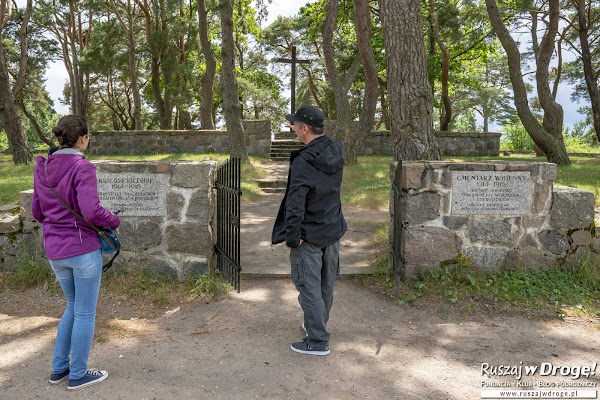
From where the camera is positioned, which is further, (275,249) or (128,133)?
(128,133)

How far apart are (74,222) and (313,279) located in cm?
164

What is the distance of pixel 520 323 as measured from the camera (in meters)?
4.51

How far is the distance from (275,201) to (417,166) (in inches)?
230

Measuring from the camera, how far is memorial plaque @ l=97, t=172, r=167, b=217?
5.16 m

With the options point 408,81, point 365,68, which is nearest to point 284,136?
point 365,68

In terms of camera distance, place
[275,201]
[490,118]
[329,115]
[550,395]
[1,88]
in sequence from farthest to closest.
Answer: [490,118]
[329,115]
[1,88]
[275,201]
[550,395]

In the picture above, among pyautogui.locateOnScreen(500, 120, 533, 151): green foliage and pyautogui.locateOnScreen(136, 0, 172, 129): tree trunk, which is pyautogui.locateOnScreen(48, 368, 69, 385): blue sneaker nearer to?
pyautogui.locateOnScreen(136, 0, 172, 129): tree trunk

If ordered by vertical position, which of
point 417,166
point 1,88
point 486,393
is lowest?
point 486,393

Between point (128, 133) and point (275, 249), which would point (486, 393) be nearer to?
point (275, 249)

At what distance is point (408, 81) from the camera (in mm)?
6285

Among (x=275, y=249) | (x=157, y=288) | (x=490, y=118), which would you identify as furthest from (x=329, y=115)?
(x=157, y=288)

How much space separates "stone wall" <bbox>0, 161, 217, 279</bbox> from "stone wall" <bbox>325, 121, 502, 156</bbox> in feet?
47.3

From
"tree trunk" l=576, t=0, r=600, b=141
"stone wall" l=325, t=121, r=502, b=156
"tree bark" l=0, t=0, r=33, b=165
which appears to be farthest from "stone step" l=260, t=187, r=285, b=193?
"tree trunk" l=576, t=0, r=600, b=141

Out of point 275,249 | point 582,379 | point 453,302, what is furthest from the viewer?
point 275,249
